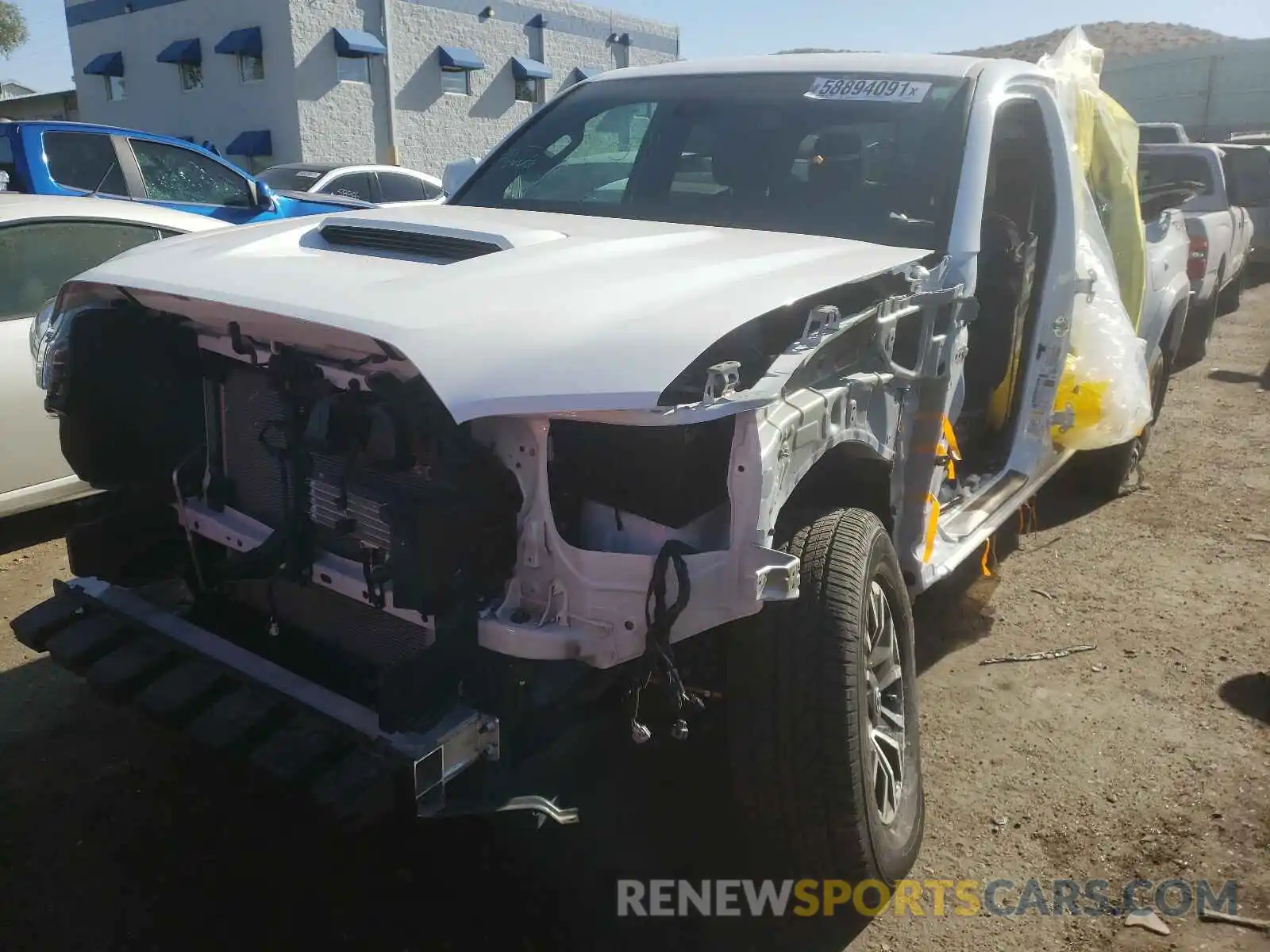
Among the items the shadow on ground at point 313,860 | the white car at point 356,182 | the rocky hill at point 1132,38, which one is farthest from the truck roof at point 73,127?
the rocky hill at point 1132,38

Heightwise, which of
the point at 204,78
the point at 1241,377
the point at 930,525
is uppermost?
the point at 204,78

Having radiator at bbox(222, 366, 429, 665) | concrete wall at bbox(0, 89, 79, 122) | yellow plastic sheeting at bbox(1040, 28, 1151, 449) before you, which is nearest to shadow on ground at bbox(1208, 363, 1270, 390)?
yellow plastic sheeting at bbox(1040, 28, 1151, 449)

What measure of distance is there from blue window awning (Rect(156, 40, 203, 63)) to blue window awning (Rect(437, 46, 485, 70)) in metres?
5.02

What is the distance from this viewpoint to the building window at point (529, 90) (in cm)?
2597

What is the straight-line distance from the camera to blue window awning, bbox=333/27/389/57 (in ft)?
69.5

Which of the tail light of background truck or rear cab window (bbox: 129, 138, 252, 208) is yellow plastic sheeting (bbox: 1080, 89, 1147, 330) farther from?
rear cab window (bbox: 129, 138, 252, 208)

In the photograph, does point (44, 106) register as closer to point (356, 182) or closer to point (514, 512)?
point (356, 182)

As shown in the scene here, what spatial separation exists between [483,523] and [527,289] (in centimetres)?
56

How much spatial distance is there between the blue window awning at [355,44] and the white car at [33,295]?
58.3 feet

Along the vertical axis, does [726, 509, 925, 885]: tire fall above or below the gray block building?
below

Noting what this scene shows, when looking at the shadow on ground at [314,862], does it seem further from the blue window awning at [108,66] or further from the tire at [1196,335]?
the blue window awning at [108,66]

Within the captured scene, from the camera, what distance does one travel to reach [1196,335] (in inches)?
373

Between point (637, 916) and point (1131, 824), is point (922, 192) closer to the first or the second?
point (1131, 824)

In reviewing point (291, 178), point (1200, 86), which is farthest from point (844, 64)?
point (1200, 86)
